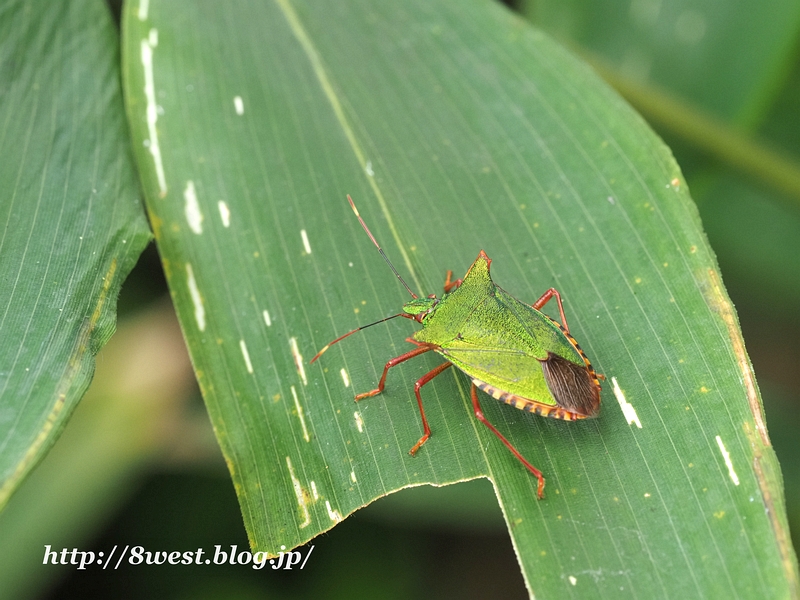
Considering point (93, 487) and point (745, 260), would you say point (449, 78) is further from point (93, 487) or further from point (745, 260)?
point (93, 487)

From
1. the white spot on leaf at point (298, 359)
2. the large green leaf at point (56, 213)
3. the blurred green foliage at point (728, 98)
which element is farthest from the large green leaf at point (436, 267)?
the blurred green foliage at point (728, 98)

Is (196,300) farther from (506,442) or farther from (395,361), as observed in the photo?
(506,442)

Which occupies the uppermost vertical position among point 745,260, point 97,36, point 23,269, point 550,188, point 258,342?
point 97,36

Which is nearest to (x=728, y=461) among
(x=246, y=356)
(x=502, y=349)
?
(x=502, y=349)

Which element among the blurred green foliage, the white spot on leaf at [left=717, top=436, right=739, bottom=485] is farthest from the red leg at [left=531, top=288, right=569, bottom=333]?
the blurred green foliage

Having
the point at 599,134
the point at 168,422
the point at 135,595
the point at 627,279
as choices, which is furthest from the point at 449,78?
the point at 135,595

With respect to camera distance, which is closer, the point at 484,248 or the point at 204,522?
the point at 484,248
